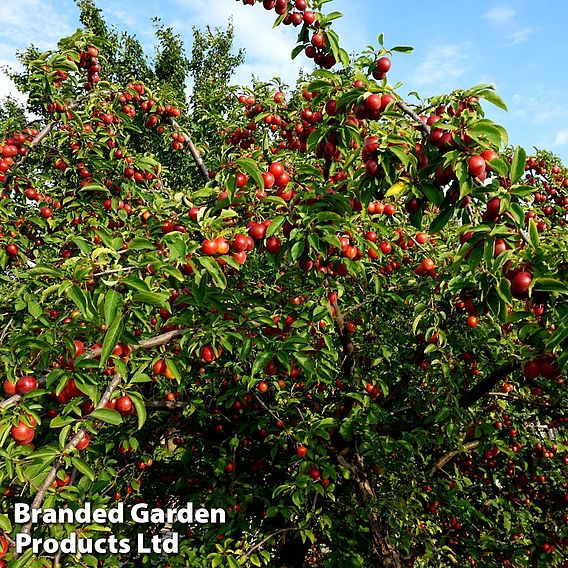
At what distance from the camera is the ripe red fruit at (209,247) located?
2.13 metres

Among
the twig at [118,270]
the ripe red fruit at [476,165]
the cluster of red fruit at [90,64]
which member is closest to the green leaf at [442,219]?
the ripe red fruit at [476,165]

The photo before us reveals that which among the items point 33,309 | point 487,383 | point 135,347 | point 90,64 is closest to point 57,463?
point 135,347

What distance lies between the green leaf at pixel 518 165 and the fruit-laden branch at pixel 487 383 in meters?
1.62

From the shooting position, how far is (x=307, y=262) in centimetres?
231

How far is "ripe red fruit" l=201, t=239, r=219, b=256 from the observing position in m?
2.13

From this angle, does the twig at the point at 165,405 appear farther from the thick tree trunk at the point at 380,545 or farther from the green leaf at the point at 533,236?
the green leaf at the point at 533,236


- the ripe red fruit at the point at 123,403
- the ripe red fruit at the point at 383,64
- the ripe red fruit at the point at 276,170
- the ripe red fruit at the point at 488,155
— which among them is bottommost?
the ripe red fruit at the point at 123,403

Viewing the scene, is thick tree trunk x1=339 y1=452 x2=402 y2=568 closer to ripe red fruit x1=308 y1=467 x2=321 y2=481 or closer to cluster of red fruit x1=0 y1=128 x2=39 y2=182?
ripe red fruit x1=308 y1=467 x2=321 y2=481

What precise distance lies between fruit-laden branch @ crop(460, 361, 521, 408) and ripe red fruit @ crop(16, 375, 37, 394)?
268cm

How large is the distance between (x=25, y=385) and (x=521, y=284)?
2146 millimetres

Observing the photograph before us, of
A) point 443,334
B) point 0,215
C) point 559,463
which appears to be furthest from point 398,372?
point 0,215

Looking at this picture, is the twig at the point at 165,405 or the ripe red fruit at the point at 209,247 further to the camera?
the twig at the point at 165,405

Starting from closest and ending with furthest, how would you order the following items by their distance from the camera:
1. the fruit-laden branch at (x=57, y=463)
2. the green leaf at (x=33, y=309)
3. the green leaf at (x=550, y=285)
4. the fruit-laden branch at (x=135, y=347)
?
1. the green leaf at (x=550, y=285)
2. the fruit-laden branch at (x=57, y=463)
3. the fruit-laden branch at (x=135, y=347)
4. the green leaf at (x=33, y=309)

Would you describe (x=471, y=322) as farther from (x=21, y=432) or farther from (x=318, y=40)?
(x=21, y=432)
